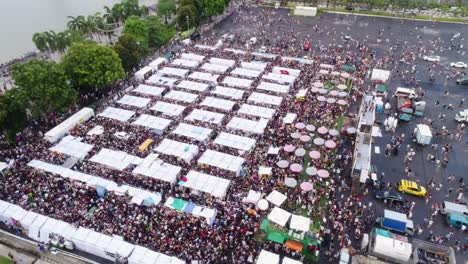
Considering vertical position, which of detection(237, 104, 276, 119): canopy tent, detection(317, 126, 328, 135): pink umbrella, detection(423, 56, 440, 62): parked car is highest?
detection(423, 56, 440, 62): parked car

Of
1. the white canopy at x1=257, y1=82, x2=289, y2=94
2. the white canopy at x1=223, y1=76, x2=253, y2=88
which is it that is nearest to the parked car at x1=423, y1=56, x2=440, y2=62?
the white canopy at x1=257, y1=82, x2=289, y2=94

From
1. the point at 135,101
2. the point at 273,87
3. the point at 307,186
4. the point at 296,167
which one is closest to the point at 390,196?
the point at 307,186

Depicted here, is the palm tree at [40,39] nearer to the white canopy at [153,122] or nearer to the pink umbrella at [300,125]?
the white canopy at [153,122]

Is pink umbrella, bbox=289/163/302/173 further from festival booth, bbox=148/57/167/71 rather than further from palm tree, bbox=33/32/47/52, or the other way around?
palm tree, bbox=33/32/47/52

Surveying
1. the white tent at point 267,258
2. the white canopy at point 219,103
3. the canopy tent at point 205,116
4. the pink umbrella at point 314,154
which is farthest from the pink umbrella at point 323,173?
the white canopy at point 219,103

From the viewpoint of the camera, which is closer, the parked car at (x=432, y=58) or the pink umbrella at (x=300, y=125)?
the pink umbrella at (x=300, y=125)

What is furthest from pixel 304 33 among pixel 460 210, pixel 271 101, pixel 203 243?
pixel 203 243

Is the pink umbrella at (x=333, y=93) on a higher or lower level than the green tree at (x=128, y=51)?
lower

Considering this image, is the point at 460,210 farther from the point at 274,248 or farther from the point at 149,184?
the point at 149,184
